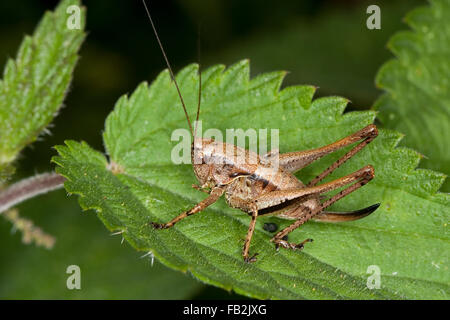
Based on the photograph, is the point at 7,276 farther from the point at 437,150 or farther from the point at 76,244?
the point at 437,150

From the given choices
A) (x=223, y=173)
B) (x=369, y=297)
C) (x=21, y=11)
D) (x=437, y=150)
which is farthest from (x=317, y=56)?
(x=369, y=297)

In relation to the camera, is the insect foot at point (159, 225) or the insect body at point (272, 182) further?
the insect body at point (272, 182)

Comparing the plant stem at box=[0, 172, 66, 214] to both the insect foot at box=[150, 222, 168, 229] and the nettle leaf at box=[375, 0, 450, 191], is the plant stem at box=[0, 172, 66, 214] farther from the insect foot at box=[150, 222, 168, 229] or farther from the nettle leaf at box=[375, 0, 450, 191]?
the nettle leaf at box=[375, 0, 450, 191]

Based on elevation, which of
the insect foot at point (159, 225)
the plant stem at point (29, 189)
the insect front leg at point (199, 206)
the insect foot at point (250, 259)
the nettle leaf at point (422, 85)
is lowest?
the insect foot at point (250, 259)

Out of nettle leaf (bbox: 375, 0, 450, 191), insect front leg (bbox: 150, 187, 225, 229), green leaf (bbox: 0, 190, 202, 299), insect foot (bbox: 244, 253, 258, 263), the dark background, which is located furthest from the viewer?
the dark background

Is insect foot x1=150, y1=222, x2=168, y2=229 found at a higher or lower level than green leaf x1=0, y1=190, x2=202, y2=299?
higher

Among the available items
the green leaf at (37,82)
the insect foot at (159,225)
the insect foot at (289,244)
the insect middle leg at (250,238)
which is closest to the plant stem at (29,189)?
the green leaf at (37,82)

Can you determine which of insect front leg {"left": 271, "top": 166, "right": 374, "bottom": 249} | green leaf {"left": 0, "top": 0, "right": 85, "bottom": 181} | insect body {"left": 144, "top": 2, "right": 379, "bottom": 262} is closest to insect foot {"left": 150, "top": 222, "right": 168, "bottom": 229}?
insect body {"left": 144, "top": 2, "right": 379, "bottom": 262}

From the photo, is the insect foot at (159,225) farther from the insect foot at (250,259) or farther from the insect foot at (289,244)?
the insect foot at (289,244)
